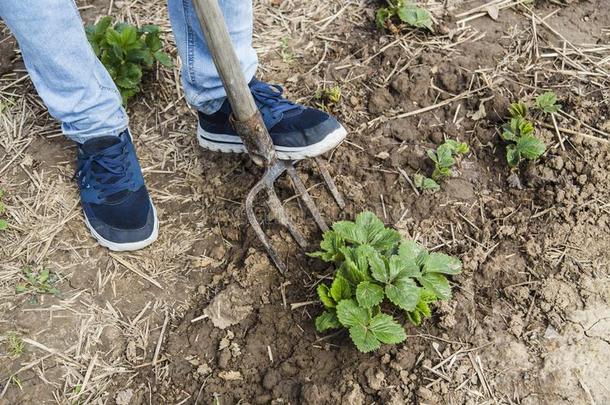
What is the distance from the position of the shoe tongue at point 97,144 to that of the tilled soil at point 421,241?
38cm

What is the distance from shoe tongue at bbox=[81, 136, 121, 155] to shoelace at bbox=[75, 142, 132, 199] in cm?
1

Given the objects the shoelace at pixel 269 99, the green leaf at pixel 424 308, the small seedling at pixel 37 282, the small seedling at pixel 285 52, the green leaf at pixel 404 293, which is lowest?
the small seedling at pixel 37 282

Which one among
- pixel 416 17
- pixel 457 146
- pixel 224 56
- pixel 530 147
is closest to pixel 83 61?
pixel 224 56

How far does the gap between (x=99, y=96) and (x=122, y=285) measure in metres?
0.75

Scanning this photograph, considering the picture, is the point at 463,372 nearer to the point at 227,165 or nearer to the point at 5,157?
the point at 227,165

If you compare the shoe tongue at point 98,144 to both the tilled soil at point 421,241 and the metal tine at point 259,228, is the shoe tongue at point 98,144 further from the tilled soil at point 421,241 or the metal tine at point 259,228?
the metal tine at point 259,228

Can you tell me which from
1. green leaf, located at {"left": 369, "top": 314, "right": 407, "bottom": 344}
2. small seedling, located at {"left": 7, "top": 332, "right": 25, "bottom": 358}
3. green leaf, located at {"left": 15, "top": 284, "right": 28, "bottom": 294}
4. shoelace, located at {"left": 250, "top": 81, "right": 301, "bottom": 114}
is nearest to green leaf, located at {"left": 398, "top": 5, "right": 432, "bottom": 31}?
shoelace, located at {"left": 250, "top": 81, "right": 301, "bottom": 114}

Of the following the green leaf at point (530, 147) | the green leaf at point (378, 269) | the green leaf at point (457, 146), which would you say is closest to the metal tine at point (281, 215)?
the green leaf at point (378, 269)

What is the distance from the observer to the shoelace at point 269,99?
2391 millimetres

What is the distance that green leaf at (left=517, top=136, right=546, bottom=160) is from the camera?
7.98 feet

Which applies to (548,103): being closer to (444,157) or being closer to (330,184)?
(444,157)

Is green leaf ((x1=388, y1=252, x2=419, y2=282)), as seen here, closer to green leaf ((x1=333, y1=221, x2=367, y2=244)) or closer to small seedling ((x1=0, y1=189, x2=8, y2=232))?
green leaf ((x1=333, y1=221, x2=367, y2=244))

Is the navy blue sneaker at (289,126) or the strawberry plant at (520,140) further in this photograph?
the strawberry plant at (520,140)

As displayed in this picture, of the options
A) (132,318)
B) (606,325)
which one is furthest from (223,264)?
(606,325)
